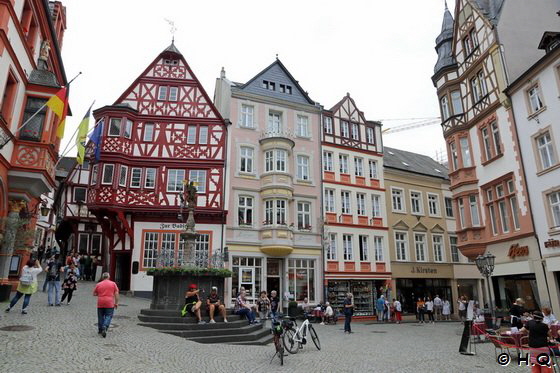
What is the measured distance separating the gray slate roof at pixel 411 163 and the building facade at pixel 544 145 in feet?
45.6

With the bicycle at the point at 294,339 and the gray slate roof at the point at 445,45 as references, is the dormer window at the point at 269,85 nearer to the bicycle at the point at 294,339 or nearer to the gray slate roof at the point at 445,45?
the gray slate roof at the point at 445,45

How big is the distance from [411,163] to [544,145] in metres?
18.3

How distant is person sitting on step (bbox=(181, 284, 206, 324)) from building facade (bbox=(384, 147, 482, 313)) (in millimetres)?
19421

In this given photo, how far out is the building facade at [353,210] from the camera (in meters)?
27.9

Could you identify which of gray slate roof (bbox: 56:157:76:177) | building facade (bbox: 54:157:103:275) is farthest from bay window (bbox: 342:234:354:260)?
gray slate roof (bbox: 56:157:76:177)

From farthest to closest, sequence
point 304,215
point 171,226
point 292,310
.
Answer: point 304,215 → point 171,226 → point 292,310

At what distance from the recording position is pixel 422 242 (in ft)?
103

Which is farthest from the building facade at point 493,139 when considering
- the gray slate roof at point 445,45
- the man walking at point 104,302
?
the man walking at point 104,302

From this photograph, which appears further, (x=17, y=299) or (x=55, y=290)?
(x=55, y=290)

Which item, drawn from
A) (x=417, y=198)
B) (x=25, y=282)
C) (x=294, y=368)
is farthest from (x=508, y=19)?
(x=25, y=282)

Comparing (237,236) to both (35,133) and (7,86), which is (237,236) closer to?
(35,133)

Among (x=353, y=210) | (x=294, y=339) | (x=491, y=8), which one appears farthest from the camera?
(x=353, y=210)

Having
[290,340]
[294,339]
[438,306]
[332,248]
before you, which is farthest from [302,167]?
[290,340]

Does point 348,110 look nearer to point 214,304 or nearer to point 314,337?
point 214,304
